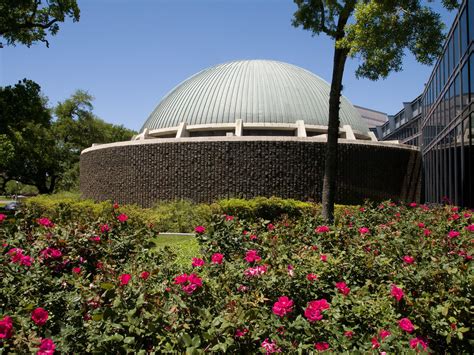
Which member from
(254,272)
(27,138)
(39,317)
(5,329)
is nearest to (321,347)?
(254,272)

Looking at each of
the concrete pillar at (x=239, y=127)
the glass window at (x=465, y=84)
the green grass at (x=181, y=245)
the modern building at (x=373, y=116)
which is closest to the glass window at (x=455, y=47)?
the glass window at (x=465, y=84)

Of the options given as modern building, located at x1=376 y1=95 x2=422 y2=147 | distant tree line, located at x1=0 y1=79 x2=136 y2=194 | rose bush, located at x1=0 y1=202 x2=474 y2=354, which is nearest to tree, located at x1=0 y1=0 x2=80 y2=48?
distant tree line, located at x1=0 y1=79 x2=136 y2=194

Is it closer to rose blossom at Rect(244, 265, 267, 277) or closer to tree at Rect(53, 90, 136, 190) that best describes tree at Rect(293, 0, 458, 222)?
rose blossom at Rect(244, 265, 267, 277)

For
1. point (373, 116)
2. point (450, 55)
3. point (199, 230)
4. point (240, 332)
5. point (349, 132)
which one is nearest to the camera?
point (240, 332)

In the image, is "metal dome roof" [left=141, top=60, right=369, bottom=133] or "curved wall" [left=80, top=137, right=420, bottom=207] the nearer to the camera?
"curved wall" [left=80, top=137, right=420, bottom=207]

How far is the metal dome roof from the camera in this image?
88.5 feet

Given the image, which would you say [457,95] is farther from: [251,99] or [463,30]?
[251,99]

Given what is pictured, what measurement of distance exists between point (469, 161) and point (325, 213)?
6.51 meters

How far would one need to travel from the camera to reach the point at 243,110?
88.3 ft

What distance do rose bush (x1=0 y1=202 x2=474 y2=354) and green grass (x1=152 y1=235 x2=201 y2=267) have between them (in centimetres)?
307

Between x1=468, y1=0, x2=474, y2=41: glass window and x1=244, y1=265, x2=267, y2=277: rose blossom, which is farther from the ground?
x1=468, y1=0, x2=474, y2=41: glass window

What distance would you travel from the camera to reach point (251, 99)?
91.1ft

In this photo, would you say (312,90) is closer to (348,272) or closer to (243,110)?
(243,110)

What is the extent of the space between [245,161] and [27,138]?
80.6 ft
